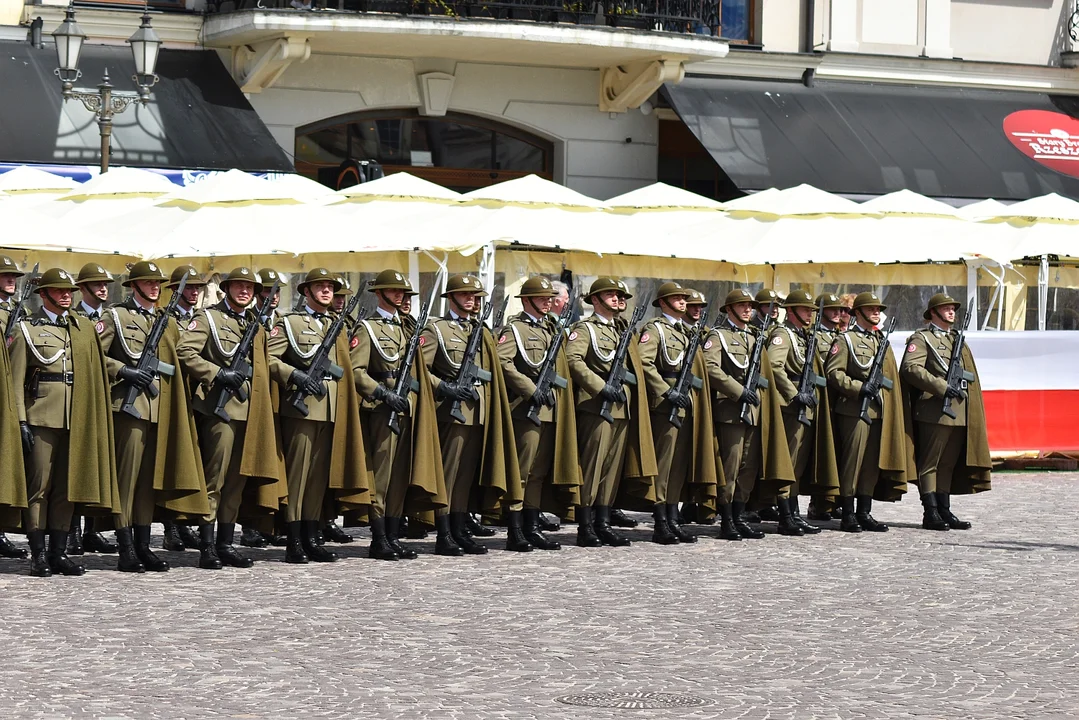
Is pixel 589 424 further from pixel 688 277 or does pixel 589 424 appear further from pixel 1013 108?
pixel 1013 108

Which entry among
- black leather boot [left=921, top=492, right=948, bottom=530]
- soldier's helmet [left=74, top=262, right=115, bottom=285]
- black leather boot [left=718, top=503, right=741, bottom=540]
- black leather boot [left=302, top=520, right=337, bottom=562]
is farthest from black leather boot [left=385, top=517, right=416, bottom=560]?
black leather boot [left=921, top=492, right=948, bottom=530]

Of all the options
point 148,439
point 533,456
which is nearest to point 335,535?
point 533,456

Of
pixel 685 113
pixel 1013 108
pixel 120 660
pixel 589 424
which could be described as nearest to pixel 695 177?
pixel 685 113

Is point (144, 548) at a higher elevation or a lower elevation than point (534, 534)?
higher

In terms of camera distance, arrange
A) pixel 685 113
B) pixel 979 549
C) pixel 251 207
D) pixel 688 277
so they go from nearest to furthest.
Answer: pixel 979 549 → pixel 251 207 → pixel 688 277 → pixel 685 113

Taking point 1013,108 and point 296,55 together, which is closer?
point 296,55

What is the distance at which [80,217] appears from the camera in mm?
20250

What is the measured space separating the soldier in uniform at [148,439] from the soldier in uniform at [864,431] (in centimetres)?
488

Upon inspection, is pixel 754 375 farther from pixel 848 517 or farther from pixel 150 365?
pixel 150 365

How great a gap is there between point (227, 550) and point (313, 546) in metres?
0.59

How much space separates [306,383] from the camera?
1256 centimetres

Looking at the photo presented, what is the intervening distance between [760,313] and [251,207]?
634 cm

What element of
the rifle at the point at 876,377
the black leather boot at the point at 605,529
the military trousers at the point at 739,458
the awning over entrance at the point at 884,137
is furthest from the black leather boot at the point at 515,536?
the awning over entrance at the point at 884,137

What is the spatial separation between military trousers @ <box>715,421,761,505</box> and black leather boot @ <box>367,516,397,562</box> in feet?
8.31
